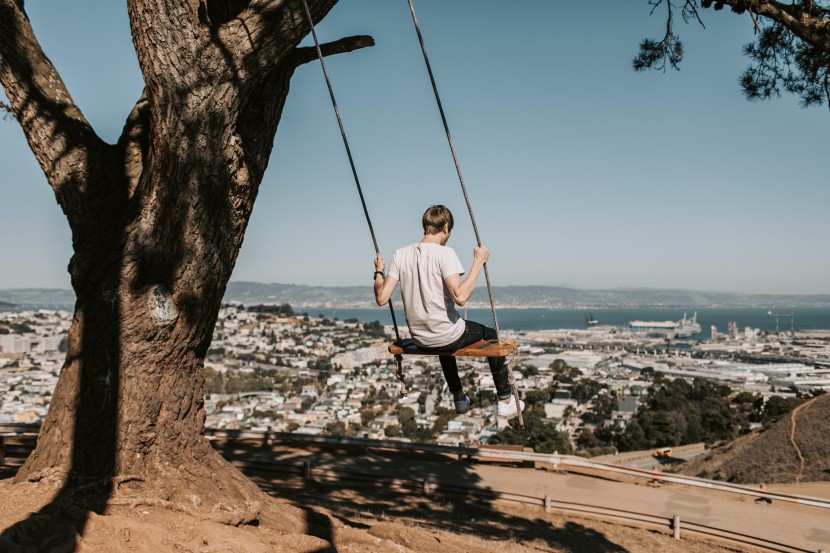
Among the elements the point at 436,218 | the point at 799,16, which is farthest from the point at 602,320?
the point at 436,218

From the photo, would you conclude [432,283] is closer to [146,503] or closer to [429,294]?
[429,294]

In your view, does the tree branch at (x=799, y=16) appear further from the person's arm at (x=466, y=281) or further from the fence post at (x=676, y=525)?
the fence post at (x=676, y=525)

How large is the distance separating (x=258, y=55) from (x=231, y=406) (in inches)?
844

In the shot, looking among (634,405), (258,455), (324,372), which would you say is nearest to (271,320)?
(324,372)

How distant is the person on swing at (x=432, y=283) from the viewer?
391 cm

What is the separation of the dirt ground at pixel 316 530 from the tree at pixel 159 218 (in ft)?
0.97

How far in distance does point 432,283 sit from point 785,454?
791 cm

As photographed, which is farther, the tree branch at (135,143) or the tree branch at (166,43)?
the tree branch at (135,143)

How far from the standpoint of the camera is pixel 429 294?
13.1 ft

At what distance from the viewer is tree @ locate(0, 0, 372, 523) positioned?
138 inches

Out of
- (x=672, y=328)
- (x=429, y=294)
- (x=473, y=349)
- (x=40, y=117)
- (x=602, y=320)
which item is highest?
(x=40, y=117)

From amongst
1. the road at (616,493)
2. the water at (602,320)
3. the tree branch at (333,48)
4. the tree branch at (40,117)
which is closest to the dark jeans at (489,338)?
the tree branch at (333,48)

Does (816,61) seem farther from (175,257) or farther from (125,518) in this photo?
(125,518)

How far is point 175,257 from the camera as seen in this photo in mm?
3773
